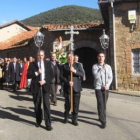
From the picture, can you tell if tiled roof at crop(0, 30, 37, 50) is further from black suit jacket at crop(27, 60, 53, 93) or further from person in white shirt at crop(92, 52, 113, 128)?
person in white shirt at crop(92, 52, 113, 128)

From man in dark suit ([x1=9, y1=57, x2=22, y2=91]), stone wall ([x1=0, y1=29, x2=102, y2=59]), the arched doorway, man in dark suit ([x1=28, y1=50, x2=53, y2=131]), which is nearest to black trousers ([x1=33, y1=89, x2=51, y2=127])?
man in dark suit ([x1=28, y1=50, x2=53, y2=131])

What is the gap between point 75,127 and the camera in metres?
6.73

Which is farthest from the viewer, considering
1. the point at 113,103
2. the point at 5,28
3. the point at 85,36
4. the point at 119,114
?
the point at 5,28

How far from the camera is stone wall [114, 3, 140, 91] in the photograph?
13828 millimetres

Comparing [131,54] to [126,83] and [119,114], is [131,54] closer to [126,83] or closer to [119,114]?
[126,83]

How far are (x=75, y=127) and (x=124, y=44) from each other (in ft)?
26.7

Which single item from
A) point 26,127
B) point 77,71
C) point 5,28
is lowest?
point 26,127

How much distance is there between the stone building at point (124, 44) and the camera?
13.8 m

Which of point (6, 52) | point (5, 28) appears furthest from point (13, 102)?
point (5, 28)

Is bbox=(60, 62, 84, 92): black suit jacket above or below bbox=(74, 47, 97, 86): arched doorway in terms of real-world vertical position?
below

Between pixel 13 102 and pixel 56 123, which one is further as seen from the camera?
pixel 13 102

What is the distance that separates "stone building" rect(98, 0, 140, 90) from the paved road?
12.7ft

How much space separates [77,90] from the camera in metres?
6.99

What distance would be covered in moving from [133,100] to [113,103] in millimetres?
1200
